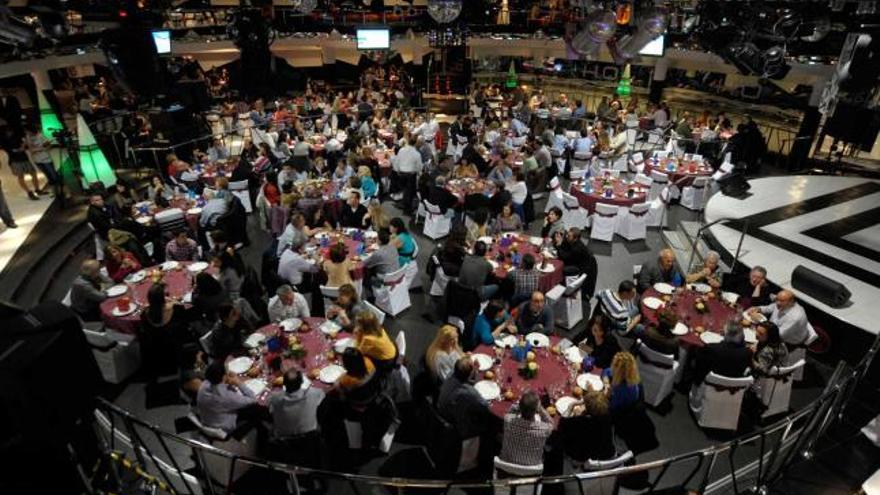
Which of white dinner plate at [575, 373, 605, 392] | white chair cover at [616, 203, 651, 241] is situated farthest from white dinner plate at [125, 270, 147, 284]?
white chair cover at [616, 203, 651, 241]

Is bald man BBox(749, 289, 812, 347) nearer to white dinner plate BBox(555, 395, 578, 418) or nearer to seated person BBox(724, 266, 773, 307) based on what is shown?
seated person BBox(724, 266, 773, 307)

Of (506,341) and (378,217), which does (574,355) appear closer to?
(506,341)

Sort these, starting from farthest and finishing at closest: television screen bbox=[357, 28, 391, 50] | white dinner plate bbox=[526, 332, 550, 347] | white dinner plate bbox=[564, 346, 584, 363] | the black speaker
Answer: television screen bbox=[357, 28, 391, 50]
the black speaker
white dinner plate bbox=[526, 332, 550, 347]
white dinner plate bbox=[564, 346, 584, 363]

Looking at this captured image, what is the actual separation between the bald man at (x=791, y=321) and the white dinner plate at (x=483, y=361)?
3.08m

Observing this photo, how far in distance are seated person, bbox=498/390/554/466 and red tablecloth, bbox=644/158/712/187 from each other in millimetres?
7946

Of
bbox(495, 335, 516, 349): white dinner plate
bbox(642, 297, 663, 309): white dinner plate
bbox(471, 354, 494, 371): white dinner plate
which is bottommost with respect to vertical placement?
bbox(471, 354, 494, 371): white dinner plate

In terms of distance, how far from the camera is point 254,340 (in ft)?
17.4

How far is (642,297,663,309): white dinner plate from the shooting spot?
604 cm

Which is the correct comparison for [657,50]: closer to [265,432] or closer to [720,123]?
[720,123]

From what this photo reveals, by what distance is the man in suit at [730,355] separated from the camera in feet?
16.1

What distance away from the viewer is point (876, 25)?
678cm

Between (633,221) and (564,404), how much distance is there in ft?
18.0

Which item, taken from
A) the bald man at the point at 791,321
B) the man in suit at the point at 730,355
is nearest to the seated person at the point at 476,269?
the man in suit at the point at 730,355

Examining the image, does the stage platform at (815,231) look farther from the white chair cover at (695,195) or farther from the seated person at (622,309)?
the seated person at (622,309)
